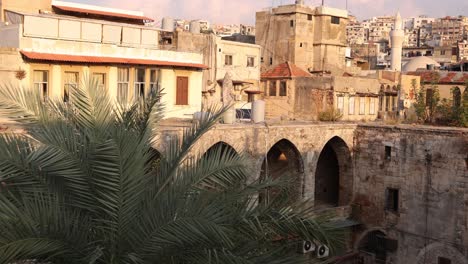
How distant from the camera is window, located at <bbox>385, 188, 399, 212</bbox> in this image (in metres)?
21.9

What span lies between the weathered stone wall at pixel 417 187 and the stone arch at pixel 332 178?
1.46ft

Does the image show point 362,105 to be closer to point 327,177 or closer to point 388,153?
point 327,177

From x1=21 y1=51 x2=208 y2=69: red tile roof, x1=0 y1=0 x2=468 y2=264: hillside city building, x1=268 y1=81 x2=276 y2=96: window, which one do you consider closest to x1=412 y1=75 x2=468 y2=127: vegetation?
x1=0 y1=0 x2=468 y2=264: hillside city building

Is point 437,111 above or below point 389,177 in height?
above

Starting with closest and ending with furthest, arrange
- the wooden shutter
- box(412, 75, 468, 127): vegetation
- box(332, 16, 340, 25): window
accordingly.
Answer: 1. the wooden shutter
2. box(412, 75, 468, 127): vegetation
3. box(332, 16, 340, 25): window

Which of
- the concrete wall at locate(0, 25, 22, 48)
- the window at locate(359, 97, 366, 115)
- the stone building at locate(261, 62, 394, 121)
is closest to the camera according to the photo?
the concrete wall at locate(0, 25, 22, 48)

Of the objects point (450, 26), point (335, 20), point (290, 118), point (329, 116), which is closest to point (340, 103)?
point (290, 118)

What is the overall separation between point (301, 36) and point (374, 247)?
17.6 meters

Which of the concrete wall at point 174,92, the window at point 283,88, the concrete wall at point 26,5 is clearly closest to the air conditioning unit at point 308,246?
the concrete wall at point 174,92

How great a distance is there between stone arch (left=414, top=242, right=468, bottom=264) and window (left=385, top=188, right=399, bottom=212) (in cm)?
193

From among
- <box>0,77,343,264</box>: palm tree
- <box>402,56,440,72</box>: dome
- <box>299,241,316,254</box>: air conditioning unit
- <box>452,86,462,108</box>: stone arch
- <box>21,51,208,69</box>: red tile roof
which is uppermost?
<box>402,56,440,72</box>: dome

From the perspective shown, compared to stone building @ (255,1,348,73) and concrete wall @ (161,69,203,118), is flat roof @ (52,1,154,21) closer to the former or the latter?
concrete wall @ (161,69,203,118)

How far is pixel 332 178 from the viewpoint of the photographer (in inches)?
1003

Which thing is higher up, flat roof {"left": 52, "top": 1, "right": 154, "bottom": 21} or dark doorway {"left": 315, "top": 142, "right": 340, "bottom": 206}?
flat roof {"left": 52, "top": 1, "right": 154, "bottom": 21}
